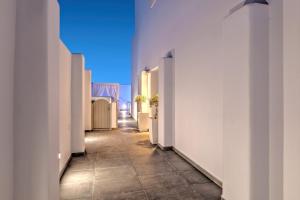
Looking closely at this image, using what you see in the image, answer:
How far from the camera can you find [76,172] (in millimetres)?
3506

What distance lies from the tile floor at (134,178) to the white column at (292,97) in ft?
3.98

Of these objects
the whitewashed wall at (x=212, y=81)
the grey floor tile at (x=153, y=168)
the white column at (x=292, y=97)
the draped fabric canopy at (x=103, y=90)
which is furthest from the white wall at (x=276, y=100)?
the draped fabric canopy at (x=103, y=90)

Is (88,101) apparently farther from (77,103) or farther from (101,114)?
(77,103)

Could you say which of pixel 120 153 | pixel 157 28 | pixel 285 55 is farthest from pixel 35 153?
pixel 157 28

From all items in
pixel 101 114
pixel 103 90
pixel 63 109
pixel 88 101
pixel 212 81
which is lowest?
pixel 101 114

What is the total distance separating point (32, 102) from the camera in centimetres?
171

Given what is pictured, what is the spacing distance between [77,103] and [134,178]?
2.16 m

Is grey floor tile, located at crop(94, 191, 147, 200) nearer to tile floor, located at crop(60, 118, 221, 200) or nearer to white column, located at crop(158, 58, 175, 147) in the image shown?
tile floor, located at crop(60, 118, 221, 200)

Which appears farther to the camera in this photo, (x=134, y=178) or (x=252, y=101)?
(x=134, y=178)

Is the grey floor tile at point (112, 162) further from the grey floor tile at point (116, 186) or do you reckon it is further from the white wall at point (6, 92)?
the white wall at point (6, 92)

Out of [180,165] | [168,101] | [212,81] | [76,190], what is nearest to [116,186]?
[76,190]

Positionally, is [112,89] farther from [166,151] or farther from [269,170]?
[269,170]

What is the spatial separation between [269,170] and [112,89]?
1416cm

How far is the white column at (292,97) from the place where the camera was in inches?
60.8
